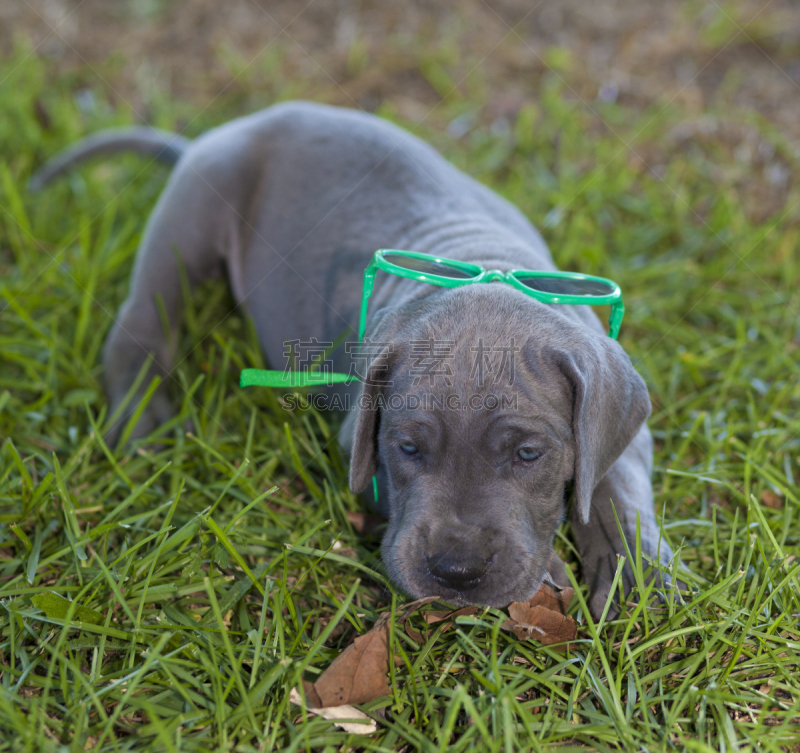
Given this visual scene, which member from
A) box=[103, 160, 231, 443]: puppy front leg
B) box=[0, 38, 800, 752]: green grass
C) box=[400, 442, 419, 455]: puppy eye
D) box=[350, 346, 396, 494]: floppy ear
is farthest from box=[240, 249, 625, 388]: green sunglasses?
box=[103, 160, 231, 443]: puppy front leg

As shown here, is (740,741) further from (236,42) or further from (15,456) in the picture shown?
(236,42)

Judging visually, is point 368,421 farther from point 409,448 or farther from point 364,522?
point 364,522

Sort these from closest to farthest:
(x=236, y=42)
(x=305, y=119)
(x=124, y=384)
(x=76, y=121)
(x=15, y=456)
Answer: (x=15, y=456) < (x=124, y=384) < (x=305, y=119) < (x=76, y=121) < (x=236, y=42)

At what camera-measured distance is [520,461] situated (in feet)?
9.89

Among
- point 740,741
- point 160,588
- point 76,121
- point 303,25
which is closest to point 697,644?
point 740,741

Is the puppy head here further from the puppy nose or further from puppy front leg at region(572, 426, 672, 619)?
puppy front leg at region(572, 426, 672, 619)

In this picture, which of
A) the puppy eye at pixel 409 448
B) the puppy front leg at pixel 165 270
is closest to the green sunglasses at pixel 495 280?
the puppy eye at pixel 409 448

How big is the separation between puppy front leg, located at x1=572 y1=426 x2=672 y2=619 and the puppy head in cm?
30

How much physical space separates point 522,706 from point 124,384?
9.65 ft

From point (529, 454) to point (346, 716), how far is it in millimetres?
1173

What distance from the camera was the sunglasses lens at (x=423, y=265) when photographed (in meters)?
3.39

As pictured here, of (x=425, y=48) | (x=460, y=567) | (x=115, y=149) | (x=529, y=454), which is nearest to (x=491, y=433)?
(x=529, y=454)

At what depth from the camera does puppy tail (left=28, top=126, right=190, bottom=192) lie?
5.89 meters

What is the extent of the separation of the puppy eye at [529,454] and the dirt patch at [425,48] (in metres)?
5.04
